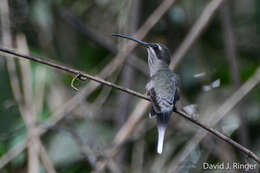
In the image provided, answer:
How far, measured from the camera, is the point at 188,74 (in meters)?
4.45

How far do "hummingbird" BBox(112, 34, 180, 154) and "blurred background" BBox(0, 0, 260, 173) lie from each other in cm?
54

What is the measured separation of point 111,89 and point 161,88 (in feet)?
5.84

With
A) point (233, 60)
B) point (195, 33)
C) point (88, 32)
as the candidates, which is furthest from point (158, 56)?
point (88, 32)

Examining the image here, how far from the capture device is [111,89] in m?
4.15

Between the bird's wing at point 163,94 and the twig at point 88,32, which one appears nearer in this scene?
the bird's wing at point 163,94

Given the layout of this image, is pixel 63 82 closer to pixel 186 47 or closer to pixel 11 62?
pixel 11 62

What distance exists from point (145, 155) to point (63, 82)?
1.08m

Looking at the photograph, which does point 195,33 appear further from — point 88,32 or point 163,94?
point 88,32

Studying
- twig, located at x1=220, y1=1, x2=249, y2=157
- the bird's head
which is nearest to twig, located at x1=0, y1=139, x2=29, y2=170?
the bird's head

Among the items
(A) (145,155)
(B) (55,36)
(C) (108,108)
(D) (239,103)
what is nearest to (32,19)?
(B) (55,36)

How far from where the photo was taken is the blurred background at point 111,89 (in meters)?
3.36

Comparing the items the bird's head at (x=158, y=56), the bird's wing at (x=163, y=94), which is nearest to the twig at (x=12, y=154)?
the bird's head at (x=158, y=56)

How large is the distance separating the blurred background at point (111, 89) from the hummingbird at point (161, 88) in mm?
538

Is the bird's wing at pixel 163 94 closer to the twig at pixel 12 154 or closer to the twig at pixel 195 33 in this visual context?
the twig at pixel 195 33
